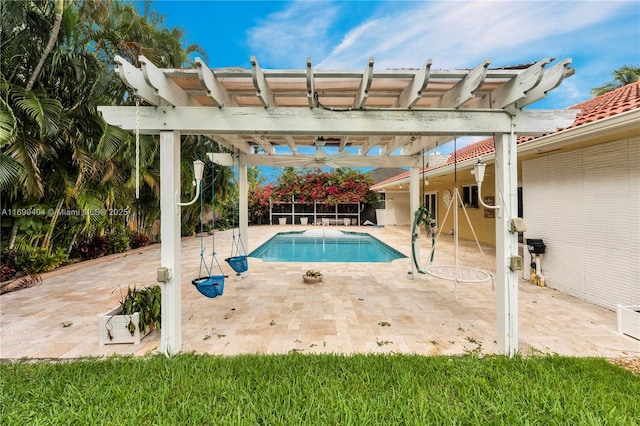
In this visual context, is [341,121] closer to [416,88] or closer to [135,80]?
[416,88]

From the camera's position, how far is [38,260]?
254 inches

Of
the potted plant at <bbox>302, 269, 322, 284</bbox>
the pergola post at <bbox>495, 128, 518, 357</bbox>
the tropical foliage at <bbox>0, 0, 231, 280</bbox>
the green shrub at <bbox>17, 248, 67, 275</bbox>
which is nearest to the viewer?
the pergola post at <bbox>495, 128, 518, 357</bbox>

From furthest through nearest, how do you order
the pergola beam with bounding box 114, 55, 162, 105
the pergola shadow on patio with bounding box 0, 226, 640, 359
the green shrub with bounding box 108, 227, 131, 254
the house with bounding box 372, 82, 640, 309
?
1. the green shrub with bounding box 108, 227, 131, 254
2. the house with bounding box 372, 82, 640, 309
3. the pergola shadow on patio with bounding box 0, 226, 640, 359
4. the pergola beam with bounding box 114, 55, 162, 105

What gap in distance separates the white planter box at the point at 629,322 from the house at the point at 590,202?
0.93 meters

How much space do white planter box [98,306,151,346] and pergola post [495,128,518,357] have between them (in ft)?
14.6

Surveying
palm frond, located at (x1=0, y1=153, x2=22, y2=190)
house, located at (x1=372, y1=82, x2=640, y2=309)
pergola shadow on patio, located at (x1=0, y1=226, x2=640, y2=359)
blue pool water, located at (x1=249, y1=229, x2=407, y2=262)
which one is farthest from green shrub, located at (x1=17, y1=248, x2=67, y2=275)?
A: house, located at (x1=372, y1=82, x2=640, y2=309)

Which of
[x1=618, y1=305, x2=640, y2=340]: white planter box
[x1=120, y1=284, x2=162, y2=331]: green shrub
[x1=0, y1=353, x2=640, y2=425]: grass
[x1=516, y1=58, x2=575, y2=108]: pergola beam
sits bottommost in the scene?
[x1=0, y1=353, x2=640, y2=425]: grass

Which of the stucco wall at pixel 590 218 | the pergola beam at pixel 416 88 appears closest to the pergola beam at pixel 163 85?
the pergola beam at pixel 416 88

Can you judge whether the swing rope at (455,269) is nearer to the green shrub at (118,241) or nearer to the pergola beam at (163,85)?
the pergola beam at (163,85)

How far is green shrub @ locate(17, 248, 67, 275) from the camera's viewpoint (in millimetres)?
6289

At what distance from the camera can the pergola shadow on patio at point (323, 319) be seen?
3393mm

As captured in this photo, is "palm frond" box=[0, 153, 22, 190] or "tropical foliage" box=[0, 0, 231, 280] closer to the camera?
"palm frond" box=[0, 153, 22, 190]

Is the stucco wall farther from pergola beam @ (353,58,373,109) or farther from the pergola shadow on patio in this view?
pergola beam @ (353,58,373,109)

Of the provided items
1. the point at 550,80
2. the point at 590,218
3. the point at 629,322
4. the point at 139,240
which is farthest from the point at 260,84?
the point at 139,240
